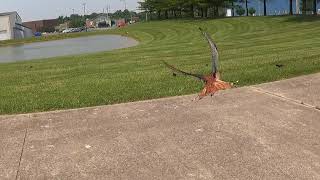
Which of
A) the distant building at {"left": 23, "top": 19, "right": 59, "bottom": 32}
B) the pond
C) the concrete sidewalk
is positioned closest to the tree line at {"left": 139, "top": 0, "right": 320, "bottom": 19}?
the pond

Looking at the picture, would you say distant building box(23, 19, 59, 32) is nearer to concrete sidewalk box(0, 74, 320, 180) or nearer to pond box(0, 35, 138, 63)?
pond box(0, 35, 138, 63)

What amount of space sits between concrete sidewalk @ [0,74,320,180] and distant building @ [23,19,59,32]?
6048 inches

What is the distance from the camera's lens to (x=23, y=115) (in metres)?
7.65

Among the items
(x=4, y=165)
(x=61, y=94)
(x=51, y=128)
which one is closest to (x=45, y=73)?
(x=61, y=94)

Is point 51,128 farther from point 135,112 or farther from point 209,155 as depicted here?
point 209,155

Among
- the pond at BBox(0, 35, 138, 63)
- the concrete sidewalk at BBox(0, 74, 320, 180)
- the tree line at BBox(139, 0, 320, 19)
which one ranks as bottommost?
the concrete sidewalk at BBox(0, 74, 320, 180)

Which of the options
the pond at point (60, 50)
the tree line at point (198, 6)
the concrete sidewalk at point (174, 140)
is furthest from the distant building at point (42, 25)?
the concrete sidewalk at point (174, 140)

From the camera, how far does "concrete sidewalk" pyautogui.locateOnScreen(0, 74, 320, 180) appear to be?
5340 millimetres

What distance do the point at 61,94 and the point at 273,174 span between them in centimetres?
491

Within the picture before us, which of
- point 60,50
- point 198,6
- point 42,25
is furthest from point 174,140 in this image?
point 42,25

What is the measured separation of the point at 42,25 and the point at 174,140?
166 meters

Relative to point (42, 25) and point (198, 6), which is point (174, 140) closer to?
point (198, 6)

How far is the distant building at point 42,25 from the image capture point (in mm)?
158225

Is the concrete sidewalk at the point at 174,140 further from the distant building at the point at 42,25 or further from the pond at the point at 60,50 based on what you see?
the distant building at the point at 42,25
